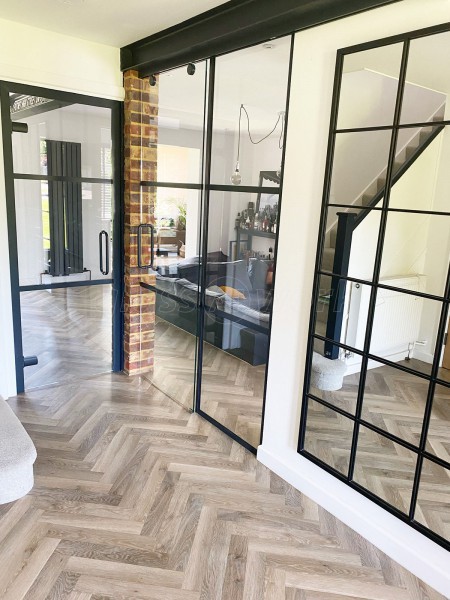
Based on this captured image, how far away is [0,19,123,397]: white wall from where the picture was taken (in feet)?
9.95

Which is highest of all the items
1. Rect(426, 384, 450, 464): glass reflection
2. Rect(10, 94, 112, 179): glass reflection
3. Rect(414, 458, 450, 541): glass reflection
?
Rect(10, 94, 112, 179): glass reflection

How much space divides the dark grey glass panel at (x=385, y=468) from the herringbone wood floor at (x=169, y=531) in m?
0.26

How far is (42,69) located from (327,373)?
2768 millimetres

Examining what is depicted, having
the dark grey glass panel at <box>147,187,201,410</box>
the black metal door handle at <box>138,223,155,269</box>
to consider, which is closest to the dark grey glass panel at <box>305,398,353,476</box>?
the dark grey glass panel at <box>147,187,201,410</box>

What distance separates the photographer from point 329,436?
2.42 m

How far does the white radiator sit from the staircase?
0.27 ft

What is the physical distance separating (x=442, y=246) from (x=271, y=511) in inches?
61.6

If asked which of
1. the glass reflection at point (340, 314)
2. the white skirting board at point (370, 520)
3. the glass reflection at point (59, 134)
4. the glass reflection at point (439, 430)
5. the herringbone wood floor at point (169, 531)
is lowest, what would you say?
the herringbone wood floor at point (169, 531)

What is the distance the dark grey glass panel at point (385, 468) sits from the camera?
2.12m

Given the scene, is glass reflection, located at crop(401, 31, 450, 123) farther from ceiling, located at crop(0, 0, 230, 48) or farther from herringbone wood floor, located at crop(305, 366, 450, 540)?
ceiling, located at crop(0, 0, 230, 48)

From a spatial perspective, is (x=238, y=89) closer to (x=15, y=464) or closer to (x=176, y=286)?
(x=176, y=286)

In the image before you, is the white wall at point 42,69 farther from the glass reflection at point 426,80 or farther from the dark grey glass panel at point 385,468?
the dark grey glass panel at point 385,468

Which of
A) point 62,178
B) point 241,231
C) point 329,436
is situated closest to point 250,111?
point 241,231

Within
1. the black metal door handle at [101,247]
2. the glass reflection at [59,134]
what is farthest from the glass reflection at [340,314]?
the glass reflection at [59,134]
